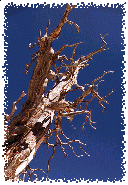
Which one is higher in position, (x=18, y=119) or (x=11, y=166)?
(x=18, y=119)

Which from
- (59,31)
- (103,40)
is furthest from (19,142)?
(103,40)

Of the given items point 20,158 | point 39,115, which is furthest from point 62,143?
point 20,158

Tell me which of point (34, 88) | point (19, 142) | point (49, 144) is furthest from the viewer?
point (49, 144)

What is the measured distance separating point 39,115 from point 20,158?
3.08 ft

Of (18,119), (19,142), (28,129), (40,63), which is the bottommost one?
(19,142)

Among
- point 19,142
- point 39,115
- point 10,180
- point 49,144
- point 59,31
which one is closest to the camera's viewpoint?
point 10,180

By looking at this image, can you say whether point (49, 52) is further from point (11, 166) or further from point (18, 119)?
point (11, 166)

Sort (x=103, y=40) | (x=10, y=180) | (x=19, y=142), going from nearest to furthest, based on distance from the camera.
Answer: (x=10, y=180) < (x=19, y=142) < (x=103, y=40)

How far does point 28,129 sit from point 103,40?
2.98m

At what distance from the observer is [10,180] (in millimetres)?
2719

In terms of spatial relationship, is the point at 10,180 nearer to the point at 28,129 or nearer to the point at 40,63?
the point at 28,129

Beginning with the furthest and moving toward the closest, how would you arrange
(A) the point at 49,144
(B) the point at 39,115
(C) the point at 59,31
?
(A) the point at 49,144
(C) the point at 59,31
(B) the point at 39,115

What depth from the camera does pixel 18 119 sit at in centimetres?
363

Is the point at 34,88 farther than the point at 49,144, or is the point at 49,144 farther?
the point at 49,144
